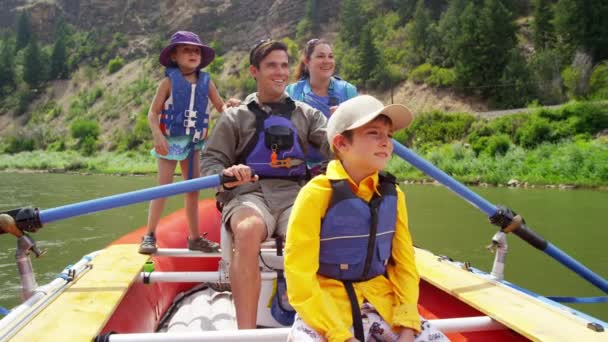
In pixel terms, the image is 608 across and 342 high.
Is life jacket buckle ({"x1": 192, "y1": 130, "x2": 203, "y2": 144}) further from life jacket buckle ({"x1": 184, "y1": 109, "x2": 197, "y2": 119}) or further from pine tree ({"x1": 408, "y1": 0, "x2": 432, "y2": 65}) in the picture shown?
pine tree ({"x1": 408, "y1": 0, "x2": 432, "y2": 65})

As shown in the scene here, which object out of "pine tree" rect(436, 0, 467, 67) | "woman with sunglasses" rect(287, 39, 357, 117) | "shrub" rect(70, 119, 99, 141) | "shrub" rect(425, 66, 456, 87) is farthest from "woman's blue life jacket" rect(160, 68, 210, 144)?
"shrub" rect(70, 119, 99, 141)

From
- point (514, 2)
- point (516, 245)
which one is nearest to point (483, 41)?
point (514, 2)

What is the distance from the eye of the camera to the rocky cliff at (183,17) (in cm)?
4544

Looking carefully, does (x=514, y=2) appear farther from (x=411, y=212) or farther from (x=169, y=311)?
(x=169, y=311)

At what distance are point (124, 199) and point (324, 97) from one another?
5.01 feet

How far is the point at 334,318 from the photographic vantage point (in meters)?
1.41

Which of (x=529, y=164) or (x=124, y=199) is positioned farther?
(x=529, y=164)

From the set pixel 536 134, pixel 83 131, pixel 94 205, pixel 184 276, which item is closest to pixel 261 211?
pixel 184 276

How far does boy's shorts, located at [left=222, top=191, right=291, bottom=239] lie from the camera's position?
2.15 m

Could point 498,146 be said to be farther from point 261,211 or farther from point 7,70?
point 7,70

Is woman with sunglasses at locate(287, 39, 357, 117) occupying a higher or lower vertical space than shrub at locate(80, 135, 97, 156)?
higher

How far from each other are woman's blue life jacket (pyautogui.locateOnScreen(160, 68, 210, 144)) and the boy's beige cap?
1.58 m

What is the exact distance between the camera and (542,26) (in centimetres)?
2753

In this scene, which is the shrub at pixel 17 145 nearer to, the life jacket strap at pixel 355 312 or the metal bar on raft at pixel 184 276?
the metal bar on raft at pixel 184 276
